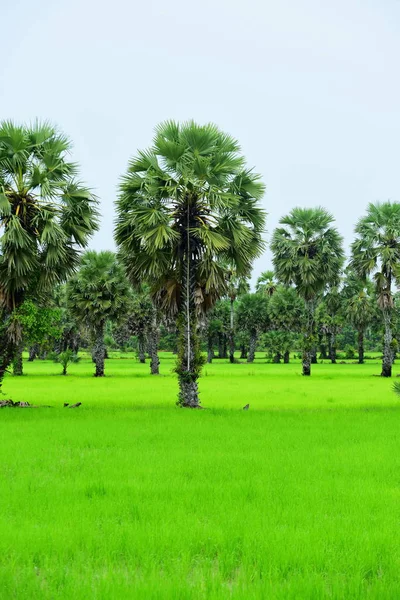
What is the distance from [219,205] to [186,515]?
1466 centimetres

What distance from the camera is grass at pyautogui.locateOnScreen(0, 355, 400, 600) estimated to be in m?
5.35

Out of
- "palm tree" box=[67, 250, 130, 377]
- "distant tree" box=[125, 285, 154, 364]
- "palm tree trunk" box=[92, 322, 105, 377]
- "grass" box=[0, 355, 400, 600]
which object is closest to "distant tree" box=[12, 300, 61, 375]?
"grass" box=[0, 355, 400, 600]

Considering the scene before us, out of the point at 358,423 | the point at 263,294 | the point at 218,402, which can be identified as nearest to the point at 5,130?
the point at 218,402

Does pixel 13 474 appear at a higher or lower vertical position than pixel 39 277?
lower

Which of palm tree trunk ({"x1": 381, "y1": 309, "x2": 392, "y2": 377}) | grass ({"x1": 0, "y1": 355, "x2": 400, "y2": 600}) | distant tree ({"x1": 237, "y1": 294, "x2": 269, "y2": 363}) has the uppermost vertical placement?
distant tree ({"x1": 237, "y1": 294, "x2": 269, "y2": 363})

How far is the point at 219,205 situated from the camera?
809 inches

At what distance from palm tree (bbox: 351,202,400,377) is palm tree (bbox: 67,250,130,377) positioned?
18.6 metres

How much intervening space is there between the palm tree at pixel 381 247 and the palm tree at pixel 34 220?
89.6ft

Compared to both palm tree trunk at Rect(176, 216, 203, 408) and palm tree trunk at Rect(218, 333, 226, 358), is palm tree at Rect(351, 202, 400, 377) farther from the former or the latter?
palm tree trunk at Rect(218, 333, 226, 358)

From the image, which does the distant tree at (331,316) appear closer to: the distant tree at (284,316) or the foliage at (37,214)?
the distant tree at (284,316)

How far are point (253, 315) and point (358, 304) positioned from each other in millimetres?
14962

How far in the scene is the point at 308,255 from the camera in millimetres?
45719

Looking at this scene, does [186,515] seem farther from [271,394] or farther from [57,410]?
[271,394]

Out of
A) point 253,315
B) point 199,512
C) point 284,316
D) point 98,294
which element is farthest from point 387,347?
point 199,512
